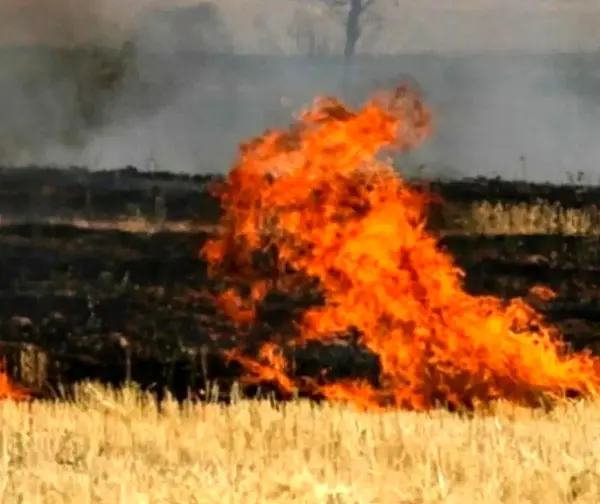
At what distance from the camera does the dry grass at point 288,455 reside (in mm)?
3037

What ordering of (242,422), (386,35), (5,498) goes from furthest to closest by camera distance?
(386,35) < (242,422) < (5,498)

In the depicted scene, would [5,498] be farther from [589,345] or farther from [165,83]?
[589,345]

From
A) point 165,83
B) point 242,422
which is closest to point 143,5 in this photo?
point 165,83

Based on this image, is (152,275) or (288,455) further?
(152,275)

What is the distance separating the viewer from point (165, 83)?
4520 millimetres

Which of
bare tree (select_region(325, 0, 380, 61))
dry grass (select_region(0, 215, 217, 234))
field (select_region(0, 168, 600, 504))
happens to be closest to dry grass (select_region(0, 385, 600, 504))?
field (select_region(0, 168, 600, 504))

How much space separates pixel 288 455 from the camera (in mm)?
3396

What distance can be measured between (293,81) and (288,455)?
166cm

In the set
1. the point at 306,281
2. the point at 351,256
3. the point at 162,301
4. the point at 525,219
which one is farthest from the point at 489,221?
the point at 162,301

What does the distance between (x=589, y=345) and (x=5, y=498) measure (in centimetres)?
244

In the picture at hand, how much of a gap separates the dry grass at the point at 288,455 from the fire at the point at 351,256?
16.3 inches

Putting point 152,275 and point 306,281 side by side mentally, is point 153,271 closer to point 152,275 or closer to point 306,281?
point 152,275

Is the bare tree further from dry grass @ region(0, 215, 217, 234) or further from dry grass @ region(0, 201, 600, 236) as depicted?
dry grass @ region(0, 215, 217, 234)

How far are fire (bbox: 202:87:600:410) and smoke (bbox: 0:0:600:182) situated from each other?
10 centimetres
